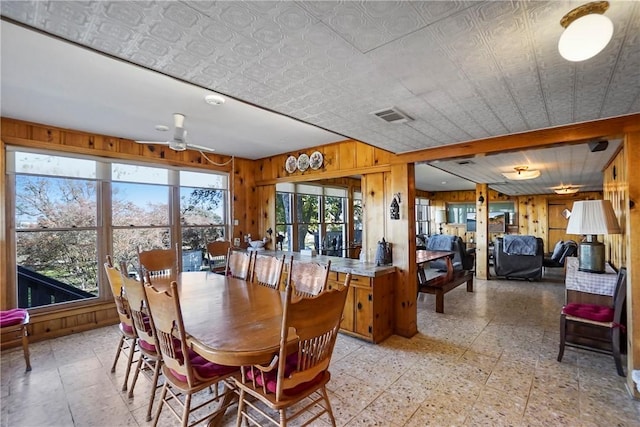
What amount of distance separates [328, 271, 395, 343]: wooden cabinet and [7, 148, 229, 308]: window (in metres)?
2.67

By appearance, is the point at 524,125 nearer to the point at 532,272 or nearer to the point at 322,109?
the point at 322,109

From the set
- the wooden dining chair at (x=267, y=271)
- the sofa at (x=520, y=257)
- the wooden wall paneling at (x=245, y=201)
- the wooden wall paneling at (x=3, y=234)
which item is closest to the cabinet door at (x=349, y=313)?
the wooden dining chair at (x=267, y=271)

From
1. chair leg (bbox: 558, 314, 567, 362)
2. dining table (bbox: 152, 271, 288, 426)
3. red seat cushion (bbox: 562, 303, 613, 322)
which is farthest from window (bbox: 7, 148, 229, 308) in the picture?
red seat cushion (bbox: 562, 303, 613, 322)

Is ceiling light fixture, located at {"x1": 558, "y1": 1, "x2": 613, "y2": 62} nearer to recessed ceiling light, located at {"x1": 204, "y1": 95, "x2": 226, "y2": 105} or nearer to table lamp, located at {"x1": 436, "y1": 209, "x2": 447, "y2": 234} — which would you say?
recessed ceiling light, located at {"x1": 204, "y1": 95, "x2": 226, "y2": 105}

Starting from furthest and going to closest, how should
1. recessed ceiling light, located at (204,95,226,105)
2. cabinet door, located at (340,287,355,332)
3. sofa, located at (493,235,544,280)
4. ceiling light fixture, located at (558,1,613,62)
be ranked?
sofa, located at (493,235,544,280), cabinet door, located at (340,287,355,332), recessed ceiling light, located at (204,95,226,105), ceiling light fixture, located at (558,1,613,62)

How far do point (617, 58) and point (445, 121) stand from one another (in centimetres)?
107

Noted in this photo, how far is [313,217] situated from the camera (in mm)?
6668

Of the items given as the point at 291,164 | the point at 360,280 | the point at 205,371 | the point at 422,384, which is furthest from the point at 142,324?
the point at 291,164

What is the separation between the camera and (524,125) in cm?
257

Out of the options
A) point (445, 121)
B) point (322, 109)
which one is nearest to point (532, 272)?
point (445, 121)

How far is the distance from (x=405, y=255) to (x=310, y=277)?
1564 millimetres

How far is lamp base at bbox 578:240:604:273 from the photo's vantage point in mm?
3297

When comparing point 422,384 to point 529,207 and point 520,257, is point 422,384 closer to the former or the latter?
point 520,257

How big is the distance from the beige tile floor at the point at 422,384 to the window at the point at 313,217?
3.01 meters
